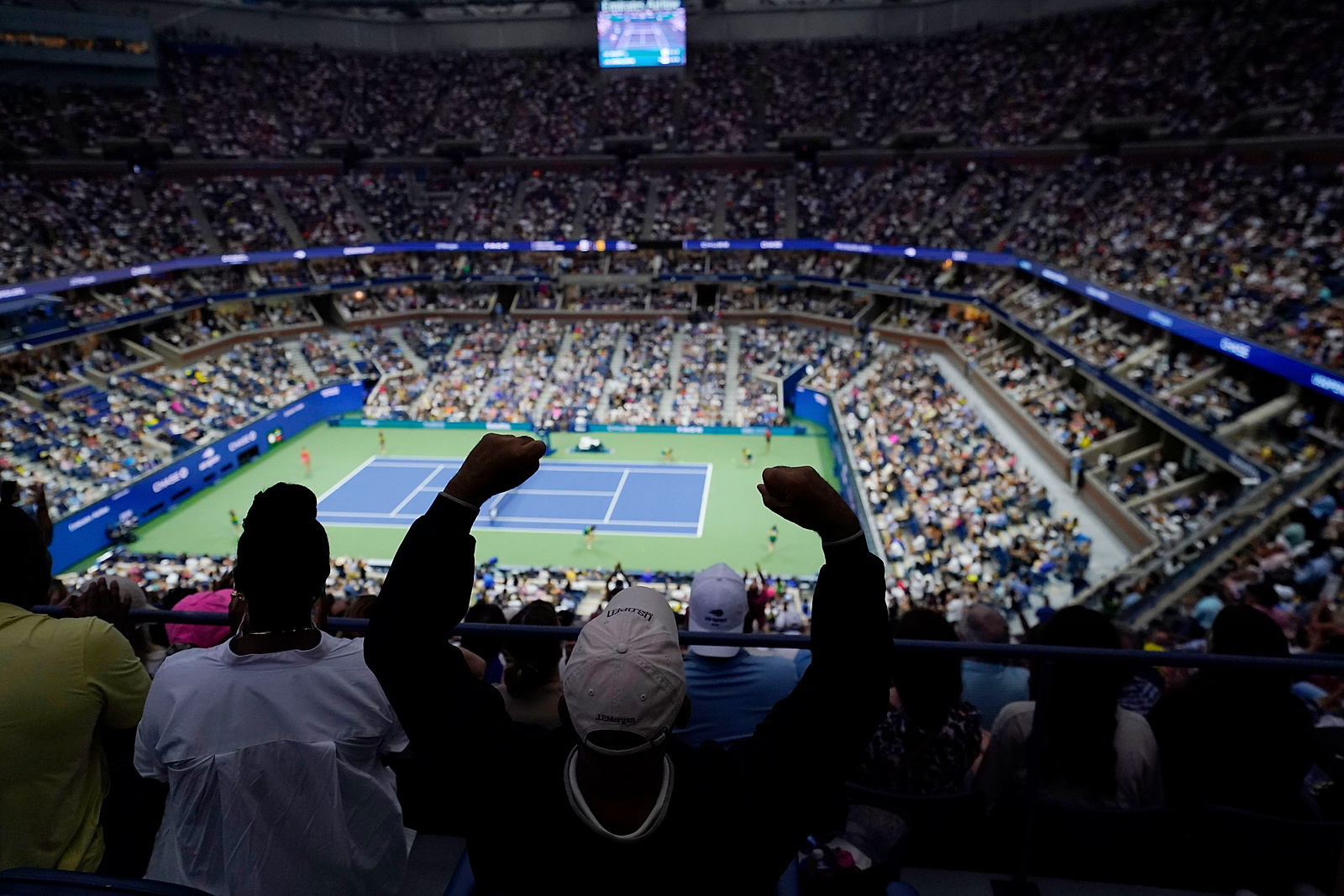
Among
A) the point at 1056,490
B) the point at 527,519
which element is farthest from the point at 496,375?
the point at 1056,490

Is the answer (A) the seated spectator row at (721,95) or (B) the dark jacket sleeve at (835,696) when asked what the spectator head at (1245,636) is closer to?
(B) the dark jacket sleeve at (835,696)

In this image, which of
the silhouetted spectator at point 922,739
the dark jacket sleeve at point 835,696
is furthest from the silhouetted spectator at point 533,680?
the dark jacket sleeve at point 835,696

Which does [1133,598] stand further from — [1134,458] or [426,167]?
[426,167]

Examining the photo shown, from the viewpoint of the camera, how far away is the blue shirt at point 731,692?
291 cm

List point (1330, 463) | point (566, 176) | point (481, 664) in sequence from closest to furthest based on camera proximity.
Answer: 1. point (481, 664)
2. point (1330, 463)
3. point (566, 176)

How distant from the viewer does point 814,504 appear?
170cm

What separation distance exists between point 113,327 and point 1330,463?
129 ft

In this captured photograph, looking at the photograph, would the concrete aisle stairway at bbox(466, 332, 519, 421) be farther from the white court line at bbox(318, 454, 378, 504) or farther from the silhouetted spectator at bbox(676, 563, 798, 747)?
the silhouetted spectator at bbox(676, 563, 798, 747)

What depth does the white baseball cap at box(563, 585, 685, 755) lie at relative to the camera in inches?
56.4

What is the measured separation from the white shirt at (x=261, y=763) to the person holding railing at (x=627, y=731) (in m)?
0.55

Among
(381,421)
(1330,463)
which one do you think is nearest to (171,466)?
(381,421)

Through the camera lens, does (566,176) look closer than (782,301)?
No

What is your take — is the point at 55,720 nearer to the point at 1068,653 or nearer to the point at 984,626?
the point at 1068,653

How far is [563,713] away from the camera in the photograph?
170cm
